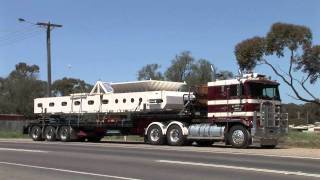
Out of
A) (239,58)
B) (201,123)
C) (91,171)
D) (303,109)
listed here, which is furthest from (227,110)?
(303,109)

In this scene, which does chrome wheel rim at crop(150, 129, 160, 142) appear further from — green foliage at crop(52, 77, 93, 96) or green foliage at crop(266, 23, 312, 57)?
green foliage at crop(52, 77, 93, 96)

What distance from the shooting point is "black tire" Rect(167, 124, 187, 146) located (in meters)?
30.2

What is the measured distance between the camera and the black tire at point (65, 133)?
36.9 meters

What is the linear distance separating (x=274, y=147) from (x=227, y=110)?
9.13 feet

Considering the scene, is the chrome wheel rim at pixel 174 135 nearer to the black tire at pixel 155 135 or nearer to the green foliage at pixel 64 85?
the black tire at pixel 155 135

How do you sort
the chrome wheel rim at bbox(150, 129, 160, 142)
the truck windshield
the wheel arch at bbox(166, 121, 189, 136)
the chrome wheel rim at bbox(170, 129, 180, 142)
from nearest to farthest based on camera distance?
the truck windshield
the wheel arch at bbox(166, 121, 189, 136)
the chrome wheel rim at bbox(170, 129, 180, 142)
the chrome wheel rim at bbox(150, 129, 160, 142)

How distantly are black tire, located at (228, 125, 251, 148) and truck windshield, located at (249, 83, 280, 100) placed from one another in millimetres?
1653

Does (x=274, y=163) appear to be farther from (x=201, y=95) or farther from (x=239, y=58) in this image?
(x=239, y=58)

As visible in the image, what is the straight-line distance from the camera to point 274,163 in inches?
722

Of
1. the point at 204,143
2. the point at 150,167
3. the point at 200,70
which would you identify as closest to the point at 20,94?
the point at 200,70

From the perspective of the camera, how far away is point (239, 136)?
1097 inches

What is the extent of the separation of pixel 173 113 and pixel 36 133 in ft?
40.0

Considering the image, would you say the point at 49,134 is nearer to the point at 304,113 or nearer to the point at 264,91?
the point at 264,91

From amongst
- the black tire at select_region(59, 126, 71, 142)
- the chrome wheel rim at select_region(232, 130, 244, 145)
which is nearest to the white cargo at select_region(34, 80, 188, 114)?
the black tire at select_region(59, 126, 71, 142)
